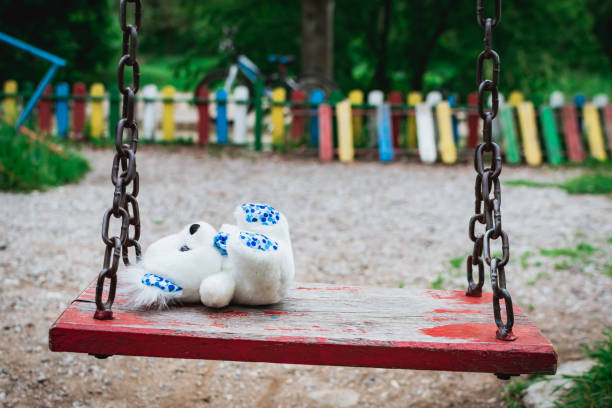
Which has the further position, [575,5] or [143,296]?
[575,5]

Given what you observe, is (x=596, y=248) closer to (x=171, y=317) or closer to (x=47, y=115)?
(x=171, y=317)

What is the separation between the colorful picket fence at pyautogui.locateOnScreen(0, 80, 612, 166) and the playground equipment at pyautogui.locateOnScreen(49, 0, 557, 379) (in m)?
6.55

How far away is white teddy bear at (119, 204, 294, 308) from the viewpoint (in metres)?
Result: 1.72

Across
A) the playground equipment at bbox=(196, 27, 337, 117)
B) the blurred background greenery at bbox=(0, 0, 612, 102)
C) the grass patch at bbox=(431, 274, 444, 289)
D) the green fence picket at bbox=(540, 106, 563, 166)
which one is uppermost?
the blurred background greenery at bbox=(0, 0, 612, 102)

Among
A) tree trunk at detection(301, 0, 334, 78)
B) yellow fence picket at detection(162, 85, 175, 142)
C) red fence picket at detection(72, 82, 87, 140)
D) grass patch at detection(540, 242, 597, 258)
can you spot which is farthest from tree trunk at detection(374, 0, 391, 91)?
grass patch at detection(540, 242, 597, 258)

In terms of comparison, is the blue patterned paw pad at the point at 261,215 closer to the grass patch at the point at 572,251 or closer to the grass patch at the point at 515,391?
the grass patch at the point at 515,391

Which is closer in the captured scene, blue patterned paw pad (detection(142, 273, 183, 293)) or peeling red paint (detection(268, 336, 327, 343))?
peeling red paint (detection(268, 336, 327, 343))

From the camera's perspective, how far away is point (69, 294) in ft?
11.5

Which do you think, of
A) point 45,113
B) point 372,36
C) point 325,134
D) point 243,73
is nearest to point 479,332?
point 325,134

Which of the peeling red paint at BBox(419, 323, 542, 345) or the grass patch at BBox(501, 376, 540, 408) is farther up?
the peeling red paint at BBox(419, 323, 542, 345)

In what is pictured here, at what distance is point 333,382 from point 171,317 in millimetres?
1430

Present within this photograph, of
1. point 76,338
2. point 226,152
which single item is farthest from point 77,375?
point 226,152

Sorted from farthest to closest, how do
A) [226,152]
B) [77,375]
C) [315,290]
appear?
1. [226,152]
2. [77,375]
3. [315,290]

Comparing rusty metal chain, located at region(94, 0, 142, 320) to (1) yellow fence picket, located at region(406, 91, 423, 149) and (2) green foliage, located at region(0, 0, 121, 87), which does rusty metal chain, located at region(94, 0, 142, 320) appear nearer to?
(1) yellow fence picket, located at region(406, 91, 423, 149)
